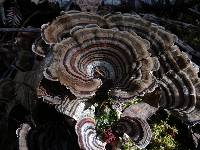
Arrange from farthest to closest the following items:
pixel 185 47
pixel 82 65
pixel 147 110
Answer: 1. pixel 185 47
2. pixel 147 110
3. pixel 82 65

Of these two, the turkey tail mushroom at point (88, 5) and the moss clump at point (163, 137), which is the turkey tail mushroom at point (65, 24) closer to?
the moss clump at point (163, 137)

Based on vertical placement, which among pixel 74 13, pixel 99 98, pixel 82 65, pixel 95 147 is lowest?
pixel 95 147

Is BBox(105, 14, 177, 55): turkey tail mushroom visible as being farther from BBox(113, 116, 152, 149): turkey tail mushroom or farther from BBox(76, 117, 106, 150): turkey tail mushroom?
BBox(76, 117, 106, 150): turkey tail mushroom

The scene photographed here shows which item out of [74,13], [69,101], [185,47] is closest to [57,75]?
[69,101]

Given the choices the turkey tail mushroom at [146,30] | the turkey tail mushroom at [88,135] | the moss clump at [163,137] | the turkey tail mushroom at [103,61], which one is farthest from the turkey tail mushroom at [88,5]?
the turkey tail mushroom at [88,135]

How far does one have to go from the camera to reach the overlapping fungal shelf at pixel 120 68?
3389mm

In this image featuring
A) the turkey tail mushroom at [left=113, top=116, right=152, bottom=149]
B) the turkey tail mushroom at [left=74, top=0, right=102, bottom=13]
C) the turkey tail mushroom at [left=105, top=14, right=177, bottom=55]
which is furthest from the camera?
the turkey tail mushroom at [left=74, top=0, right=102, bottom=13]

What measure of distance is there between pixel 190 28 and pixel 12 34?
1991 millimetres

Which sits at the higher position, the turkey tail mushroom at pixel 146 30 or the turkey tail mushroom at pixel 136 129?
the turkey tail mushroom at pixel 146 30

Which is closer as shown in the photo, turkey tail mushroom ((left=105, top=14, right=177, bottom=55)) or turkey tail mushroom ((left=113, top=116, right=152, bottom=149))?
turkey tail mushroom ((left=113, top=116, right=152, bottom=149))

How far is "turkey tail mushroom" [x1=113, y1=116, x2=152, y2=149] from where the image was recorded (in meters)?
3.49

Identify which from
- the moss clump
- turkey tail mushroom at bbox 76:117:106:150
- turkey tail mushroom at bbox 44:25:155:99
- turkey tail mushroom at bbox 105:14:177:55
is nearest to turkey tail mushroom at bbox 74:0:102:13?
turkey tail mushroom at bbox 105:14:177:55

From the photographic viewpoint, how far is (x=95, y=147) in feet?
11.2

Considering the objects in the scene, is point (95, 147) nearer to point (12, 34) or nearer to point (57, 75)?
point (57, 75)
